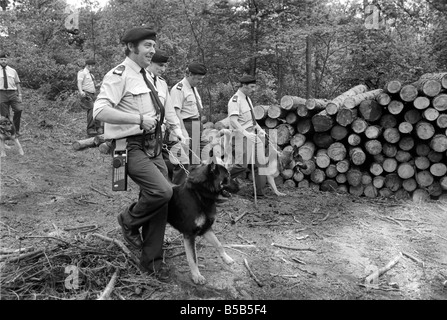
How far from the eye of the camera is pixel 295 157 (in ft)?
23.6

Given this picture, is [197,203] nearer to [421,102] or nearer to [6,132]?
[421,102]

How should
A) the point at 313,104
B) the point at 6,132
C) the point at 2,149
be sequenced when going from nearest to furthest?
the point at 313,104, the point at 2,149, the point at 6,132

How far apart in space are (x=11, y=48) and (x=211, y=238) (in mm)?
14386

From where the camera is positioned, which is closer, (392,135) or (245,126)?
(245,126)

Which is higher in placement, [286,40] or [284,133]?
[286,40]

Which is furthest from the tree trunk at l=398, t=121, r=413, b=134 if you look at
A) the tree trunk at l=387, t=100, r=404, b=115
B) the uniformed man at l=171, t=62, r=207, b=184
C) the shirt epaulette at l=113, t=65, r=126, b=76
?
the shirt epaulette at l=113, t=65, r=126, b=76

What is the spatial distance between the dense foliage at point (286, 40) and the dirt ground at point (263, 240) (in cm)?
474

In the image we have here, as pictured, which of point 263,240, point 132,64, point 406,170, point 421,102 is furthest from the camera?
point 406,170

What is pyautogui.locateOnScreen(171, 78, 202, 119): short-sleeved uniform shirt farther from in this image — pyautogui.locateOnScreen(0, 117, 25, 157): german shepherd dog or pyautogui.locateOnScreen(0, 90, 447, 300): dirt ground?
pyautogui.locateOnScreen(0, 117, 25, 157): german shepherd dog

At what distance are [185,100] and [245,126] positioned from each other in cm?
138

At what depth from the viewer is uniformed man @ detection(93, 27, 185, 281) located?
3.10m

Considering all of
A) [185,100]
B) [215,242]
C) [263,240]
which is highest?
[185,100]

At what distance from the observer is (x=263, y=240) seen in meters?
4.75

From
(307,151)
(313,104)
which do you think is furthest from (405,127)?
(307,151)
